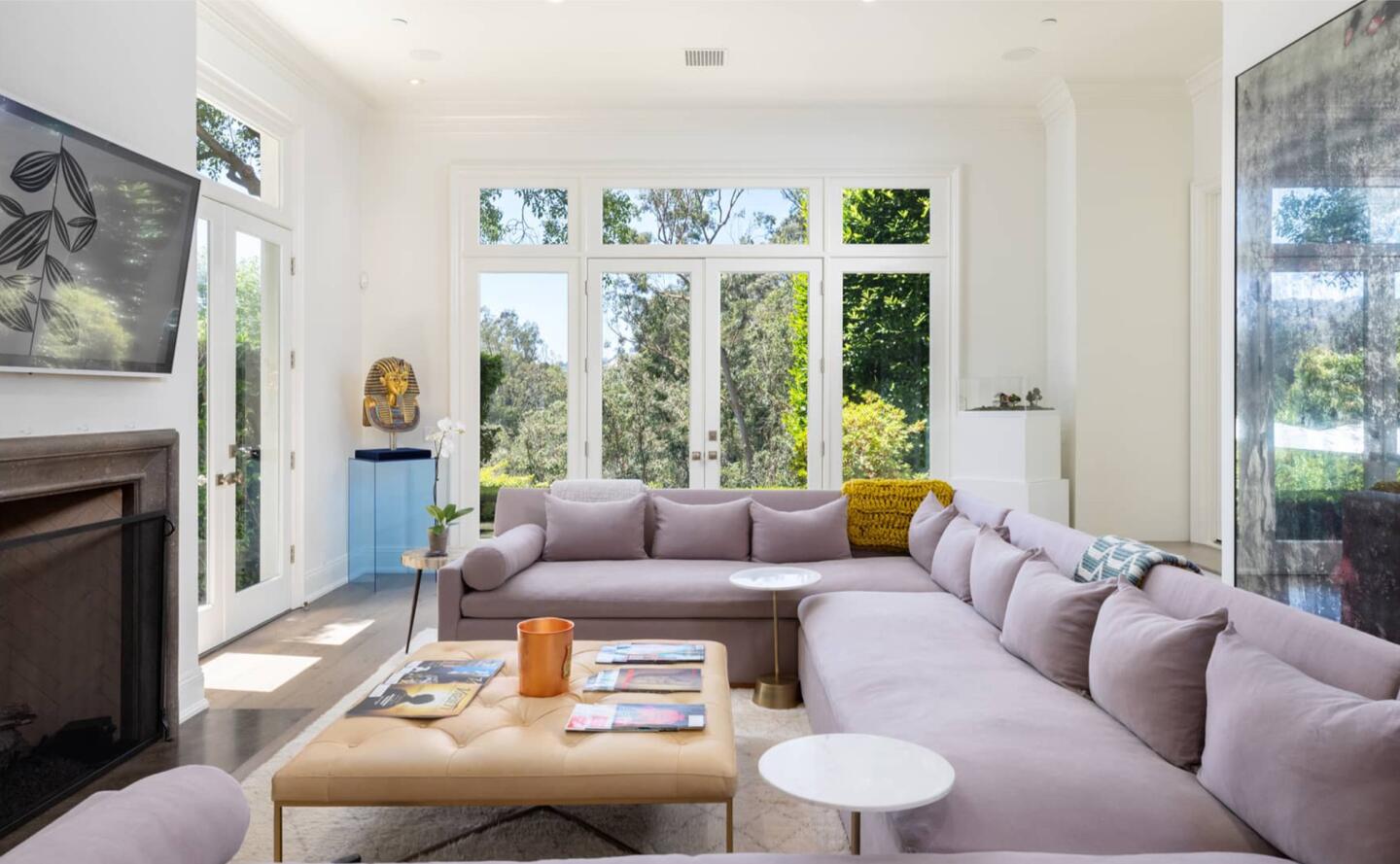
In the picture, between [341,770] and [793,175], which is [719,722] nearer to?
[341,770]

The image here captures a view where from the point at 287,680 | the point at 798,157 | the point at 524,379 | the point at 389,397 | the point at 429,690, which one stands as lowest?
the point at 287,680

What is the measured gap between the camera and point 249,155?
14.7 feet

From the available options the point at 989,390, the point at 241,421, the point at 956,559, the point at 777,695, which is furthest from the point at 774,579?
the point at 989,390

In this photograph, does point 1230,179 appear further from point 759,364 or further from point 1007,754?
point 1007,754

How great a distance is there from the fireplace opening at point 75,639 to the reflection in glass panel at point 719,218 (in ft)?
12.3

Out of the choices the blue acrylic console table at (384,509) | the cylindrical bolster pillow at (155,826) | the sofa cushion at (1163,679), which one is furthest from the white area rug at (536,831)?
the blue acrylic console table at (384,509)

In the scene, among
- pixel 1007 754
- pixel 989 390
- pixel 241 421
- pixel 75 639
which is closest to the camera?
pixel 1007 754

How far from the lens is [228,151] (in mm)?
4273

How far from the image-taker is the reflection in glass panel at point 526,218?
229 inches

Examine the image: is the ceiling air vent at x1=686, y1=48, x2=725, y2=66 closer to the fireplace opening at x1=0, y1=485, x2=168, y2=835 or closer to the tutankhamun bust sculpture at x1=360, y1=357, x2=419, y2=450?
the tutankhamun bust sculpture at x1=360, y1=357, x2=419, y2=450

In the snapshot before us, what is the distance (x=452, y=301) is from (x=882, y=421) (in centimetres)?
309

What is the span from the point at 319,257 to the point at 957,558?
4.12 m

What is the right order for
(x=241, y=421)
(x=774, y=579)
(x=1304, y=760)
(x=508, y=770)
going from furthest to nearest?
(x=241, y=421) < (x=774, y=579) < (x=508, y=770) < (x=1304, y=760)

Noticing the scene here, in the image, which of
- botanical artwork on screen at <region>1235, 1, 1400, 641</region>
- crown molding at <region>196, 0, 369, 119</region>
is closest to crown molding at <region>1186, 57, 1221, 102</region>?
botanical artwork on screen at <region>1235, 1, 1400, 641</region>
